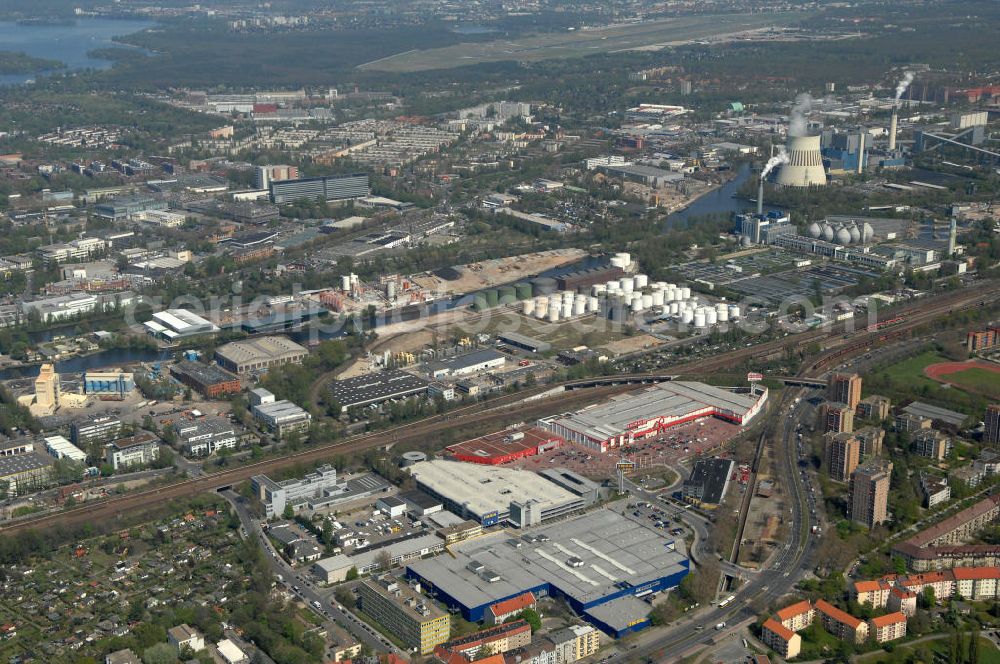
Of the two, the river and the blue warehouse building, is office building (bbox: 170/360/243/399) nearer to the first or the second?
the blue warehouse building

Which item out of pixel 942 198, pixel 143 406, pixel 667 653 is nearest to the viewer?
pixel 667 653

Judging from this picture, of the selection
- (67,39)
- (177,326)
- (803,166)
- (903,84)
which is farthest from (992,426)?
(67,39)

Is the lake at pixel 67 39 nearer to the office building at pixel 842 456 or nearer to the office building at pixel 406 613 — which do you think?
the office building at pixel 842 456

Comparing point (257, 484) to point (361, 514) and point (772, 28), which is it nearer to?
point (361, 514)

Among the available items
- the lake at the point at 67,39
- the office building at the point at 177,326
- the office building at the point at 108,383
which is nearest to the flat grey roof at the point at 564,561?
the office building at the point at 108,383

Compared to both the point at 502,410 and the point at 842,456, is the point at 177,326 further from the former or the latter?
the point at 842,456

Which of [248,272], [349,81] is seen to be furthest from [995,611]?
[349,81]

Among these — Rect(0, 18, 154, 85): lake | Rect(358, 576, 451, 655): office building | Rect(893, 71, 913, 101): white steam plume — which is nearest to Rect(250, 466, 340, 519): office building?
Rect(358, 576, 451, 655): office building
